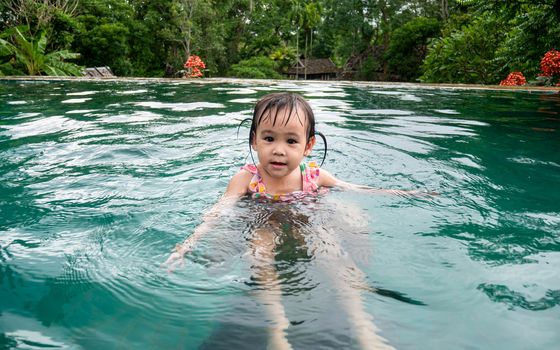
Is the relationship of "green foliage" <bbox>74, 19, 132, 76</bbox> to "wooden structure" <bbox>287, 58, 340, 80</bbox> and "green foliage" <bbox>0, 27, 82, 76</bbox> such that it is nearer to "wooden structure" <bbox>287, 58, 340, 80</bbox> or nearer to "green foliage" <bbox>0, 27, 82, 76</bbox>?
"green foliage" <bbox>0, 27, 82, 76</bbox>

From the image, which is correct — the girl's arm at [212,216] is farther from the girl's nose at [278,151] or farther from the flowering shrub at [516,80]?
the flowering shrub at [516,80]

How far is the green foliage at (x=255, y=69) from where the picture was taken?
33.5 m

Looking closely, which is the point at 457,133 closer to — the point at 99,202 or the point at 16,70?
the point at 99,202

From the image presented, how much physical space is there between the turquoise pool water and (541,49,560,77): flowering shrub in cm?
586

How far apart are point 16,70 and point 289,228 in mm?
16613

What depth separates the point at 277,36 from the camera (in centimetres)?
4172

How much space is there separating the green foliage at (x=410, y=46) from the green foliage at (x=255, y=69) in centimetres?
965

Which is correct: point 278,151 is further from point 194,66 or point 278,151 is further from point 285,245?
point 194,66

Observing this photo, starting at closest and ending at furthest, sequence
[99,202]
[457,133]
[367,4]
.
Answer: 1. [99,202]
2. [457,133]
3. [367,4]

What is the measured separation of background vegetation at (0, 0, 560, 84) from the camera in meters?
12.7

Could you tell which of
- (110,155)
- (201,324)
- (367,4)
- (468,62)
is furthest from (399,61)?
(201,324)

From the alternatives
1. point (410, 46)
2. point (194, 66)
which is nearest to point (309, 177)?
point (194, 66)

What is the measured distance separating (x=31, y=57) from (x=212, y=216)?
1593 centimetres

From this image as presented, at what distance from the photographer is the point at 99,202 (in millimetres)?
3104
